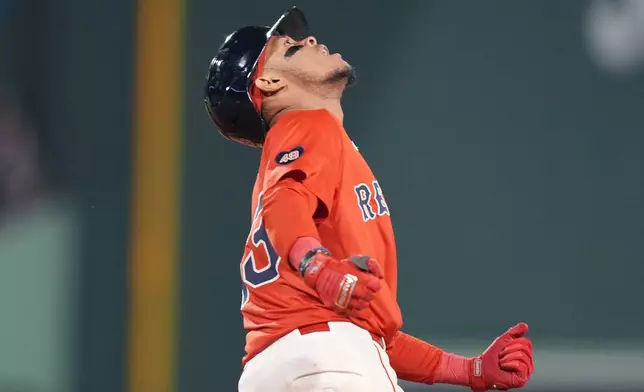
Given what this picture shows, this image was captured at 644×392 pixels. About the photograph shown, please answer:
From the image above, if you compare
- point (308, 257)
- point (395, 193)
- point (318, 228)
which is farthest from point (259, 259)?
point (395, 193)

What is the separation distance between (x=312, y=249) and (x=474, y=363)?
554mm

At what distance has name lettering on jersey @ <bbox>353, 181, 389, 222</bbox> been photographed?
1.85m

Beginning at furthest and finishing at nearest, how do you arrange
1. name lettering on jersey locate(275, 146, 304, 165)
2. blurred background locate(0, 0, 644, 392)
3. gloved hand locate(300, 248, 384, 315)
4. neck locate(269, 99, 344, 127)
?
blurred background locate(0, 0, 644, 392) → neck locate(269, 99, 344, 127) → name lettering on jersey locate(275, 146, 304, 165) → gloved hand locate(300, 248, 384, 315)

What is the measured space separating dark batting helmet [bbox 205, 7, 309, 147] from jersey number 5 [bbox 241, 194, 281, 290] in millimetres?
222

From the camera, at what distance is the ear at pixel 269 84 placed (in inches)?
77.1

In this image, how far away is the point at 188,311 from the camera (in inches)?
124

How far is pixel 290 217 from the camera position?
1684mm

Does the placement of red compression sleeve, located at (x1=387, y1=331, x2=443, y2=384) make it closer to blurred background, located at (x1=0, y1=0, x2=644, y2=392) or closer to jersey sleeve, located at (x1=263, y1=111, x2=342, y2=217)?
jersey sleeve, located at (x1=263, y1=111, x2=342, y2=217)

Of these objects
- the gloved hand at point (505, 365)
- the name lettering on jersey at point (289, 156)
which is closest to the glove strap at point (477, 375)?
the gloved hand at point (505, 365)

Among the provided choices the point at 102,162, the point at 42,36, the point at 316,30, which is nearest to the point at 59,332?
the point at 102,162

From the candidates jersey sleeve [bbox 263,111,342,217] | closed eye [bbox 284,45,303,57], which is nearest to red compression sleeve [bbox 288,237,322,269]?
jersey sleeve [bbox 263,111,342,217]

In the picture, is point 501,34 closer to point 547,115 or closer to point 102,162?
point 547,115

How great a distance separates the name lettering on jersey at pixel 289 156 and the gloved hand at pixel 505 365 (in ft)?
1.90

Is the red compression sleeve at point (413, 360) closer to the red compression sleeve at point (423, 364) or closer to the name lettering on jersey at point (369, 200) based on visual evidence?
the red compression sleeve at point (423, 364)
